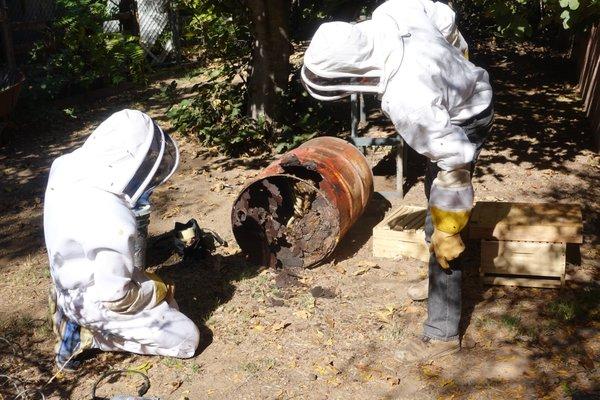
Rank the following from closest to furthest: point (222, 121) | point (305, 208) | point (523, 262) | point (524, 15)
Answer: point (523, 262) → point (305, 208) → point (524, 15) → point (222, 121)

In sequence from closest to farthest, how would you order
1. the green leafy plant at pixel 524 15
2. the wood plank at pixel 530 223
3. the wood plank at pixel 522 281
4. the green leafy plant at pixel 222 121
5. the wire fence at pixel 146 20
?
the wood plank at pixel 530 223 → the wood plank at pixel 522 281 → the green leafy plant at pixel 524 15 → the green leafy plant at pixel 222 121 → the wire fence at pixel 146 20

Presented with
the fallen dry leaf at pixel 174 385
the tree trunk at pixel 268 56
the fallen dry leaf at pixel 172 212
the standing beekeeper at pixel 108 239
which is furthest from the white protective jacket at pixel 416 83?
the tree trunk at pixel 268 56

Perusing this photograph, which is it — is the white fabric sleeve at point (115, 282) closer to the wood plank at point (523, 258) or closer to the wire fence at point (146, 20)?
the wood plank at point (523, 258)

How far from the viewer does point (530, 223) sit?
5.54m

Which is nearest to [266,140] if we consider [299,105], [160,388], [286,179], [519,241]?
[299,105]

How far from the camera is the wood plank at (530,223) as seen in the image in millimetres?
5434

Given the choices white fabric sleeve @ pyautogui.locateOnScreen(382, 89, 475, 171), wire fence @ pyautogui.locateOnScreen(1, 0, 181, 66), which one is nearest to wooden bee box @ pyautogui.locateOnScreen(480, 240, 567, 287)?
white fabric sleeve @ pyautogui.locateOnScreen(382, 89, 475, 171)

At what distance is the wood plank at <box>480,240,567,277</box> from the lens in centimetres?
545

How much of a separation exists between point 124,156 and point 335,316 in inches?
83.4

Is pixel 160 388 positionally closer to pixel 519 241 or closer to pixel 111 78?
pixel 519 241

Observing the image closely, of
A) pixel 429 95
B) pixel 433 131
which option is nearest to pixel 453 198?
pixel 433 131

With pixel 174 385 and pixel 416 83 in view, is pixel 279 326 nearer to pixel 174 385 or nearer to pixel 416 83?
pixel 174 385

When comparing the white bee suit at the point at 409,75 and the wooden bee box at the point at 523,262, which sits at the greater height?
the white bee suit at the point at 409,75

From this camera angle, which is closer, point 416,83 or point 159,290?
point 416,83
